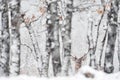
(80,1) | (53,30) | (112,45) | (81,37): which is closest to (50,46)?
(53,30)

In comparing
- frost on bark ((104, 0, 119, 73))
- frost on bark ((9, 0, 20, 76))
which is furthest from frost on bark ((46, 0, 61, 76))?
frost on bark ((104, 0, 119, 73))

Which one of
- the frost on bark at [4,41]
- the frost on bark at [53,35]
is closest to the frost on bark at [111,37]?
the frost on bark at [53,35]

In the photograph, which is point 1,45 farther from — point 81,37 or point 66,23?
point 81,37

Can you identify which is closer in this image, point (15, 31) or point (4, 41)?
point (15, 31)

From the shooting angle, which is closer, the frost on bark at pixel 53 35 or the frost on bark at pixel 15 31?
the frost on bark at pixel 53 35

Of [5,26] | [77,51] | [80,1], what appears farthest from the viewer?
[77,51]

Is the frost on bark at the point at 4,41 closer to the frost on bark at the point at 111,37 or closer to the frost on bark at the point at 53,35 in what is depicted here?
the frost on bark at the point at 53,35

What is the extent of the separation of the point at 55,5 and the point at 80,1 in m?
12.7

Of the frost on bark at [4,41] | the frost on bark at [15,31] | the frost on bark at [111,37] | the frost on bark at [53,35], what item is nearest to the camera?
the frost on bark at [53,35]

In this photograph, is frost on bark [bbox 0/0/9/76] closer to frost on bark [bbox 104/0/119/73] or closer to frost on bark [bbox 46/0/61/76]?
frost on bark [bbox 46/0/61/76]

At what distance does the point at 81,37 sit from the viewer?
3288 cm

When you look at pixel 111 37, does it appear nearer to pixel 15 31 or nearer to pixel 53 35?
pixel 53 35

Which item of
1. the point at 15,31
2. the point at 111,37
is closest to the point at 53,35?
the point at 15,31

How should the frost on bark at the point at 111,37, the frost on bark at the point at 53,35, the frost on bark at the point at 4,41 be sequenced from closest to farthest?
the frost on bark at the point at 53,35 < the frost on bark at the point at 111,37 < the frost on bark at the point at 4,41
